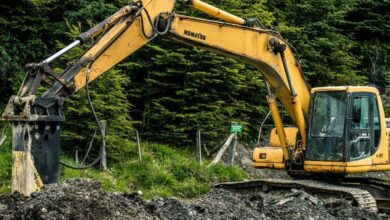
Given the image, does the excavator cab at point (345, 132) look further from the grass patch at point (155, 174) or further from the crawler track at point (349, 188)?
the grass patch at point (155, 174)

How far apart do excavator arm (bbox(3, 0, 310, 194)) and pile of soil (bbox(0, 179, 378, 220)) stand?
1.05ft

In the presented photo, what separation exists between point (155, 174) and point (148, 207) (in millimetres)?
5478

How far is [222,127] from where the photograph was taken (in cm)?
1625

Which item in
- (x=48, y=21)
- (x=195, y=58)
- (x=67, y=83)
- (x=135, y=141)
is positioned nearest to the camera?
(x=67, y=83)

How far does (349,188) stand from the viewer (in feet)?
36.1

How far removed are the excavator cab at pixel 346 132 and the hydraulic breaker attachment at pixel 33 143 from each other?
18.8ft

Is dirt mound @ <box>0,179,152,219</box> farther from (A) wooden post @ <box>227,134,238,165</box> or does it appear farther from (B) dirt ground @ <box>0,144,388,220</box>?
(A) wooden post @ <box>227,134,238,165</box>

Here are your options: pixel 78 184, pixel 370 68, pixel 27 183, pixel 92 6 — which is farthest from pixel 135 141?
pixel 370 68

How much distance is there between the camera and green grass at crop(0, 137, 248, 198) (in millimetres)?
12164

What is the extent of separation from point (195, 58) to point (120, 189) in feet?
17.1

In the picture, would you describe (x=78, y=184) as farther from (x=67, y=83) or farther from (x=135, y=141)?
(x=135, y=141)

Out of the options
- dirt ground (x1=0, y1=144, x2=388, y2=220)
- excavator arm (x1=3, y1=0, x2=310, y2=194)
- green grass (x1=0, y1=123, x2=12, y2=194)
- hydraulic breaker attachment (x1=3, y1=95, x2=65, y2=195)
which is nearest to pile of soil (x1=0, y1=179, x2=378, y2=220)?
dirt ground (x1=0, y1=144, x2=388, y2=220)

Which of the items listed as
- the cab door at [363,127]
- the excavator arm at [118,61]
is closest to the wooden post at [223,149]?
the excavator arm at [118,61]

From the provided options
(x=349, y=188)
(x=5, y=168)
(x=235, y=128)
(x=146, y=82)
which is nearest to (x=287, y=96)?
(x=349, y=188)
